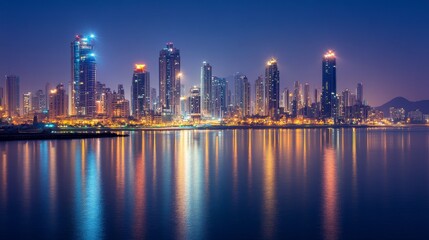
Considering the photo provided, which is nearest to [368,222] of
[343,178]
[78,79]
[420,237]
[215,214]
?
[420,237]

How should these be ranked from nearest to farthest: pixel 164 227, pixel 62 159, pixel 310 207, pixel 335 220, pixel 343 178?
pixel 164 227, pixel 335 220, pixel 310 207, pixel 343 178, pixel 62 159

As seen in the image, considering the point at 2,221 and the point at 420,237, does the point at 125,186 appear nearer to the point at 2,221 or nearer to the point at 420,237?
the point at 2,221

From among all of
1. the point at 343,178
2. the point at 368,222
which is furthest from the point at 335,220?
the point at 343,178

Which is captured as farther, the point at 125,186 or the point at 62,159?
the point at 62,159

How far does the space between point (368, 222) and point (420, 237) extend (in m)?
1.85

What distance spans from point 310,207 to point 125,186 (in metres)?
8.52

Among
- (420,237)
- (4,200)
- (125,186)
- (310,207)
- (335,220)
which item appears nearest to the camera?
(420,237)

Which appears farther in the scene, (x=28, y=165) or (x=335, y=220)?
(x=28, y=165)

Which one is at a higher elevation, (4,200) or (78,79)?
(78,79)

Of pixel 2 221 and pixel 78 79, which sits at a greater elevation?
pixel 78 79

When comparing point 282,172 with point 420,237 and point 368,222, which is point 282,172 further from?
point 420,237

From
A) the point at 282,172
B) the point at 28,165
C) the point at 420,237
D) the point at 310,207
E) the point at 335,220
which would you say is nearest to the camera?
the point at 420,237

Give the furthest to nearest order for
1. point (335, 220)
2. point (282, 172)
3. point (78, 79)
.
A: point (78, 79) → point (282, 172) → point (335, 220)

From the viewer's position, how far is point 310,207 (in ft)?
53.7
